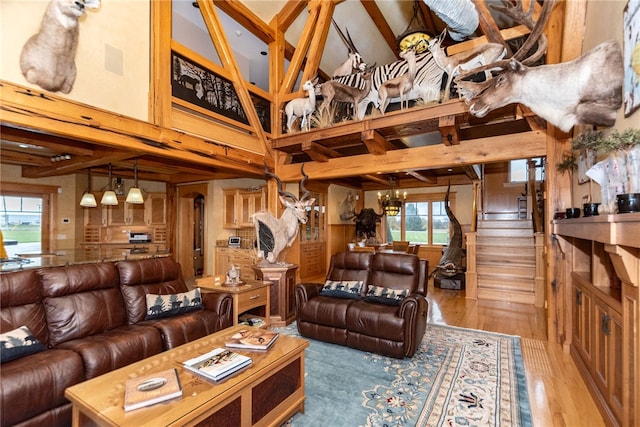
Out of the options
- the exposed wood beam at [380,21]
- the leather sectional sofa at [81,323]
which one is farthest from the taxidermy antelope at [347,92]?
the leather sectional sofa at [81,323]

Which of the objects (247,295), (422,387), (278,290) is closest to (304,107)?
(278,290)

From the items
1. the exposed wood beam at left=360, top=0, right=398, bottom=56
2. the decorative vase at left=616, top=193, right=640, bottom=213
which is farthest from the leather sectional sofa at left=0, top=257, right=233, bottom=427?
the exposed wood beam at left=360, top=0, right=398, bottom=56

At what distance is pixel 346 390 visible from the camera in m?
2.46

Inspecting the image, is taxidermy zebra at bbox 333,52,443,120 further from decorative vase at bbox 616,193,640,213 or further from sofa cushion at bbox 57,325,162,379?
sofa cushion at bbox 57,325,162,379

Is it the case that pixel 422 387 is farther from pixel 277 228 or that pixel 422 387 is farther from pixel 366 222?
pixel 366 222

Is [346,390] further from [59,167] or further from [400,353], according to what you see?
[59,167]

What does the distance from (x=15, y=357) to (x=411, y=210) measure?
8697 mm

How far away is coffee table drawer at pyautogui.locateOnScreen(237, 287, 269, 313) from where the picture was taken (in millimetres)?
3492

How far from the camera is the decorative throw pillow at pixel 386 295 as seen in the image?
332 cm

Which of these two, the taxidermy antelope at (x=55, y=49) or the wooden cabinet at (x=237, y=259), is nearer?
the taxidermy antelope at (x=55, y=49)

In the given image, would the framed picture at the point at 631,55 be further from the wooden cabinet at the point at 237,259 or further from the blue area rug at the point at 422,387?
the wooden cabinet at the point at 237,259

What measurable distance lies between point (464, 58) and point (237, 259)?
18.2 feet

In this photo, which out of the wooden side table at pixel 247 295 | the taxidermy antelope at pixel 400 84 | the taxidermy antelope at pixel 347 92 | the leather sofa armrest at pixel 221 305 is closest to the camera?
the leather sofa armrest at pixel 221 305

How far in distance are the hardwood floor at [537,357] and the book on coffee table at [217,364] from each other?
212 cm
